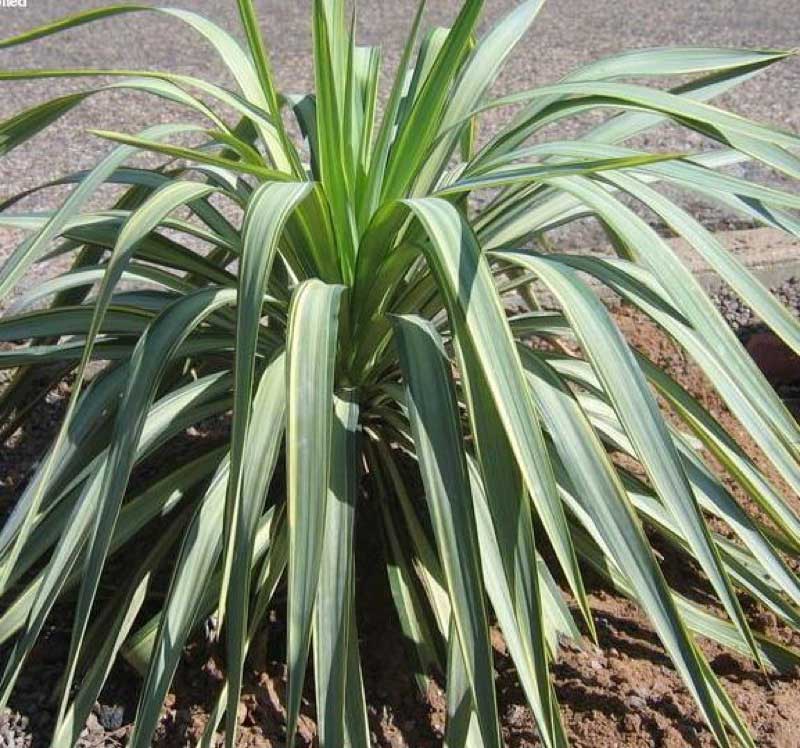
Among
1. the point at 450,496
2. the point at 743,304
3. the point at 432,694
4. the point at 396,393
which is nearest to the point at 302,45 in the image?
the point at 743,304

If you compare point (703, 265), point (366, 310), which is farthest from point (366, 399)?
point (703, 265)

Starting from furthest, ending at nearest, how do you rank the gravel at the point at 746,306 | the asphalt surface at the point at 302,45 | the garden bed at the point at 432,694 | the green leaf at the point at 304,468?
the asphalt surface at the point at 302,45 < the gravel at the point at 746,306 < the garden bed at the point at 432,694 < the green leaf at the point at 304,468

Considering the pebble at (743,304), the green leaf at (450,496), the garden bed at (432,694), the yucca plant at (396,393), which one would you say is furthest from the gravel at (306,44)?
the green leaf at (450,496)

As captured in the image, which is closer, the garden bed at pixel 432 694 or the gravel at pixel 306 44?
the garden bed at pixel 432 694

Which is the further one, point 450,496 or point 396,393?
point 396,393

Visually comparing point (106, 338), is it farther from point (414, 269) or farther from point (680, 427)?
point (680, 427)

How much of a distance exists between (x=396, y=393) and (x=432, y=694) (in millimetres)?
498

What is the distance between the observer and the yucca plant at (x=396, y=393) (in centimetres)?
141

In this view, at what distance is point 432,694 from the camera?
1.87m

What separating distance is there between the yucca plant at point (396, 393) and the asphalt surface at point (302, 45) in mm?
2207

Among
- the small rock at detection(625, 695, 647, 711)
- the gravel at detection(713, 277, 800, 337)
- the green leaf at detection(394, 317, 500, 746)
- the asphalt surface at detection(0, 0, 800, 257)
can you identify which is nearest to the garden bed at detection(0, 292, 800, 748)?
the small rock at detection(625, 695, 647, 711)

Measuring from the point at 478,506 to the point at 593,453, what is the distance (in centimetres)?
28

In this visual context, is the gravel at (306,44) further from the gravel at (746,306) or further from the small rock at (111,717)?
the small rock at (111,717)

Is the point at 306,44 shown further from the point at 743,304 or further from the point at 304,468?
the point at 304,468
